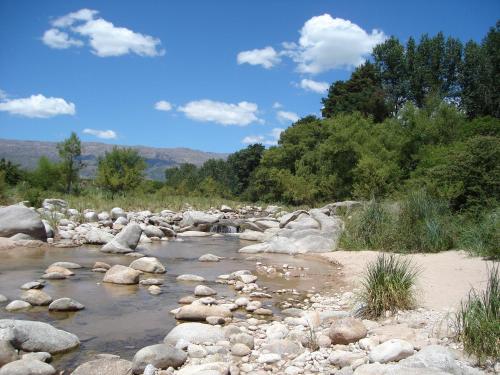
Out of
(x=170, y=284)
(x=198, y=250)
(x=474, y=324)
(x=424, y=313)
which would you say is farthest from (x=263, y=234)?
(x=474, y=324)

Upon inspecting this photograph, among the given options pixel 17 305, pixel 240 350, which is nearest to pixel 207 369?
pixel 240 350

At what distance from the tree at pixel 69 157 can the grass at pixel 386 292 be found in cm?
3211

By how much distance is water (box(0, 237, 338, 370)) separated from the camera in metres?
7.50

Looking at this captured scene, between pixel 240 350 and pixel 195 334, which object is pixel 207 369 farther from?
pixel 195 334

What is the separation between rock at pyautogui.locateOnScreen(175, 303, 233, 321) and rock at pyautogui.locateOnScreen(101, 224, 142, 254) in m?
8.00

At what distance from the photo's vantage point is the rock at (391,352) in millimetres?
5914

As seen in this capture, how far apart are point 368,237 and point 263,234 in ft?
24.4

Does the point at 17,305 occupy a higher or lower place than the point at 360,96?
lower

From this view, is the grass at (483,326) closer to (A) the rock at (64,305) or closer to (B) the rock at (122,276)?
(A) the rock at (64,305)

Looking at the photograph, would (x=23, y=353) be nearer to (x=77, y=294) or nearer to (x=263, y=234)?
(x=77, y=294)

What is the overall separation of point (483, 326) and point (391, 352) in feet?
3.66

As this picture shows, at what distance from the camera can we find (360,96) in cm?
4962

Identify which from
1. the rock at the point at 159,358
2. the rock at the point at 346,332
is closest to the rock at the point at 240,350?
the rock at the point at 159,358

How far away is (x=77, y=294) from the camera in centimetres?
1013
